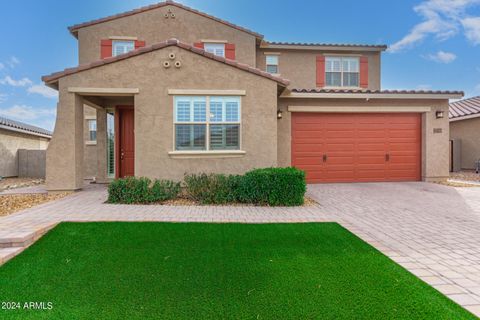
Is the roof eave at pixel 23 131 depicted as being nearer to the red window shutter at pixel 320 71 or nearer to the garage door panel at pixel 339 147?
the garage door panel at pixel 339 147

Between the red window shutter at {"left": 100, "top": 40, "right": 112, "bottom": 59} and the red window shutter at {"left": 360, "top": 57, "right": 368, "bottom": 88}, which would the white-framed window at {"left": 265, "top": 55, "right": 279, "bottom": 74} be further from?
the red window shutter at {"left": 100, "top": 40, "right": 112, "bottom": 59}

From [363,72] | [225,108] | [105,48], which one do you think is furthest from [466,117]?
[105,48]

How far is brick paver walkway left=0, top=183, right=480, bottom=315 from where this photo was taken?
3.75m

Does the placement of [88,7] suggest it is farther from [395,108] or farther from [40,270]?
[395,108]

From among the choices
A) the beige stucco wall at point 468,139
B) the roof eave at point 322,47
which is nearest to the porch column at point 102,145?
the roof eave at point 322,47

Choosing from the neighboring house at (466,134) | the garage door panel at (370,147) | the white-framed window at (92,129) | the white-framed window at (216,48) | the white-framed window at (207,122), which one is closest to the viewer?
the white-framed window at (207,122)

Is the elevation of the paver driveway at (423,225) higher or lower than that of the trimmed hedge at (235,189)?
lower

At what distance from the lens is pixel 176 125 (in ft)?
29.3

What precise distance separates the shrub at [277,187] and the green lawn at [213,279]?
246cm

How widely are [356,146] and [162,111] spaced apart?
342 inches

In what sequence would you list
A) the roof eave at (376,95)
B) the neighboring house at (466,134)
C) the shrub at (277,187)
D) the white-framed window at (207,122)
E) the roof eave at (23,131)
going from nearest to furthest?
the shrub at (277,187) → the white-framed window at (207,122) → the roof eave at (376,95) → the roof eave at (23,131) → the neighboring house at (466,134)

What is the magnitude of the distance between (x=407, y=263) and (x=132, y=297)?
3.93m

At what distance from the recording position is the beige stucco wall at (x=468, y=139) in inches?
662

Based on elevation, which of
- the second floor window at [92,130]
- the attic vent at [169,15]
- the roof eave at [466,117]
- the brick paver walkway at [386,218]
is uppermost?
the attic vent at [169,15]
